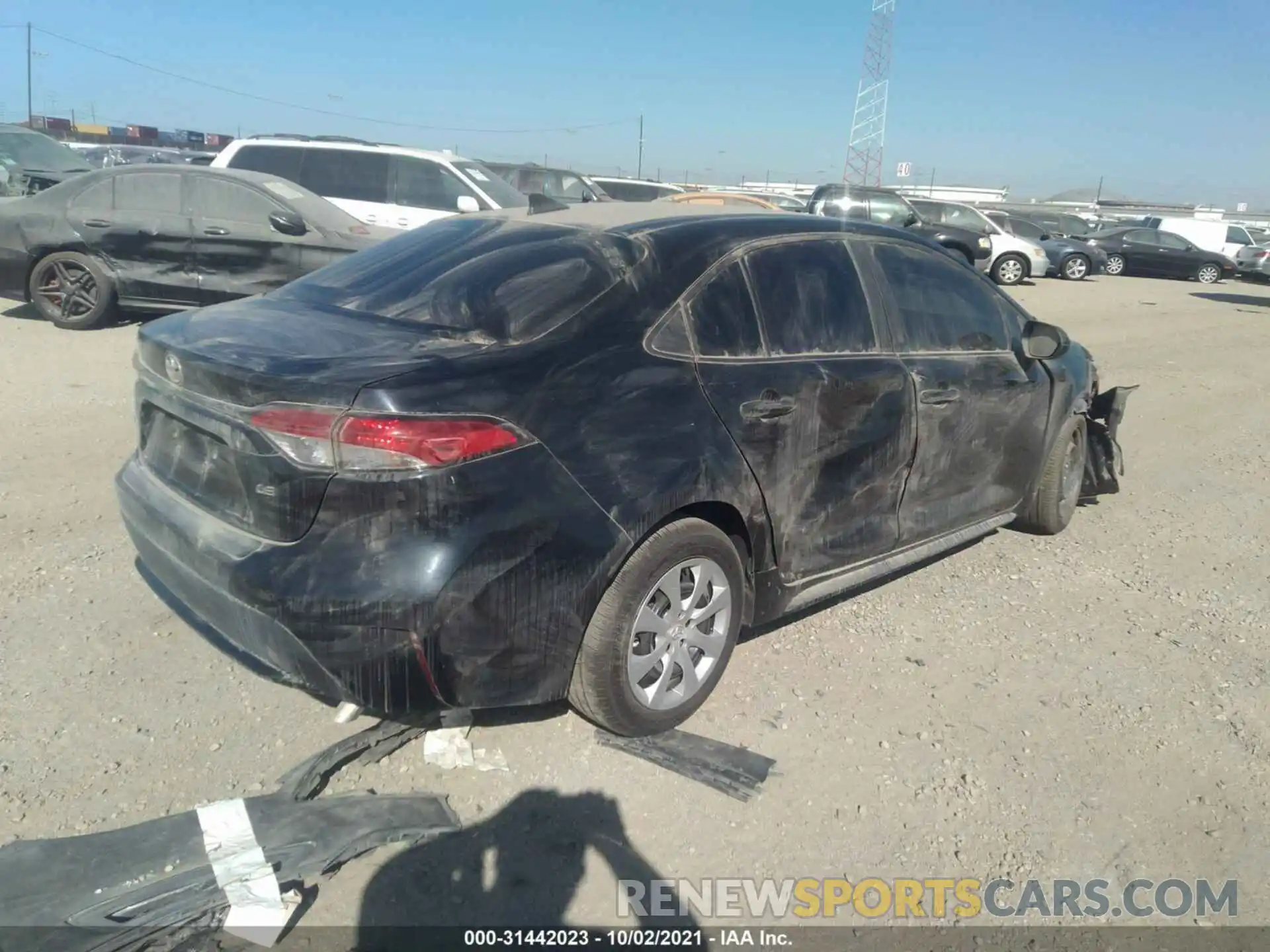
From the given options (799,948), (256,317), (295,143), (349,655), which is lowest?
(799,948)

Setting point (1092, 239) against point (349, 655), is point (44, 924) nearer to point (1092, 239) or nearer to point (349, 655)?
point (349, 655)

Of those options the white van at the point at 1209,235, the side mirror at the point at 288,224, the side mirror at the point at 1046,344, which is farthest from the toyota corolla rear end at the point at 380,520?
the white van at the point at 1209,235

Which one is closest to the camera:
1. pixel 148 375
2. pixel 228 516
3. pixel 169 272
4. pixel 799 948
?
pixel 799 948

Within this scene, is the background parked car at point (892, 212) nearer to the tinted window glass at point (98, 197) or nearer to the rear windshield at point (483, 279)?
the tinted window glass at point (98, 197)

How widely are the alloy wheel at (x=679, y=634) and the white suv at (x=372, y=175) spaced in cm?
987

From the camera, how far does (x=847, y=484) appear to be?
3846 mm

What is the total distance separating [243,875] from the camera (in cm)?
255

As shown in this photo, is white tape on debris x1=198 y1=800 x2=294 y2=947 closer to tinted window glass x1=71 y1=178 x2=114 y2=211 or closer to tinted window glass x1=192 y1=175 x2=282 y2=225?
tinted window glass x1=192 y1=175 x2=282 y2=225

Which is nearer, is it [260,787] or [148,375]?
[260,787]

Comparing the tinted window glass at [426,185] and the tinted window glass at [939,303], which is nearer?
the tinted window glass at [939,303]

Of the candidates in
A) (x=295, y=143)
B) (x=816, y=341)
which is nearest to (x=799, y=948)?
(x=816, y=341)

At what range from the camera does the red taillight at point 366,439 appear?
2.65 metres

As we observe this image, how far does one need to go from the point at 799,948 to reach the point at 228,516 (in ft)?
6.61

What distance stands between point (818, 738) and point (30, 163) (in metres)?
15.6
